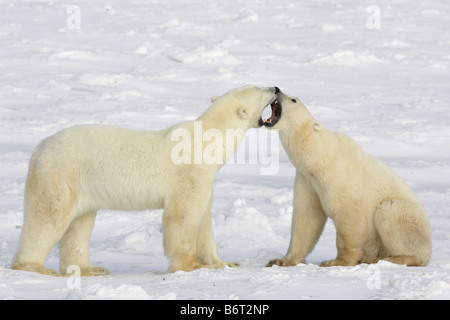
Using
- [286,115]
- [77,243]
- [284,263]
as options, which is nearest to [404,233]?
[284,263]

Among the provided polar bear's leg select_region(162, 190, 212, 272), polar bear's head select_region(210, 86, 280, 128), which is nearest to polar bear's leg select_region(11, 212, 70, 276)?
polar bear's leg select_region(162, 190, 212, 272)

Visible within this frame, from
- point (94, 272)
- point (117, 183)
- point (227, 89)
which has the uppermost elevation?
point (227, 89)

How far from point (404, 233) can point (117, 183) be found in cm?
180

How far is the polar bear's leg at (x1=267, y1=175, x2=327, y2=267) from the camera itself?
479cm

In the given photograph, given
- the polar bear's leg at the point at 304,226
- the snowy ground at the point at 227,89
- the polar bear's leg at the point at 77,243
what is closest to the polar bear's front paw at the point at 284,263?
the polar bear's leg at the point at 304,226

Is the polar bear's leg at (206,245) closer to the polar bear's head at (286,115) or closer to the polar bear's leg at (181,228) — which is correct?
the polar bear's leg at (181,228)

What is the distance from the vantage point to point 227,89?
11.3 metres

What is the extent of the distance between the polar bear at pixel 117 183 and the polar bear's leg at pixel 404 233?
3.47 feet

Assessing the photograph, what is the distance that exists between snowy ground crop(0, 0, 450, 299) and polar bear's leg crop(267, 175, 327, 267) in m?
0.21

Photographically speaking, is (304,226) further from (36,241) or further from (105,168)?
(36,241)

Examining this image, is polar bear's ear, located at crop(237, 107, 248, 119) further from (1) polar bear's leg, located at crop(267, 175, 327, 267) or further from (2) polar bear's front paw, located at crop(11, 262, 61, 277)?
(2) polar bear's front paw, located at crop(11, 262, 61, 277)

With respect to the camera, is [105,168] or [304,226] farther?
[304,226]
